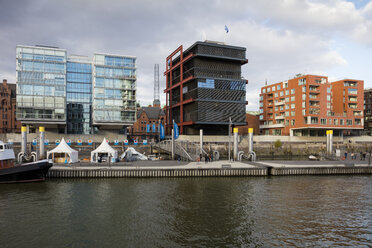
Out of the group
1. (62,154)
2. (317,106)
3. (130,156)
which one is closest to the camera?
(62,154)

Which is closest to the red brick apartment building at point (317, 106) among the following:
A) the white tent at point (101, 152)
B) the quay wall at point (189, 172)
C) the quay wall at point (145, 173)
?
the quay wall at point (189, 172)

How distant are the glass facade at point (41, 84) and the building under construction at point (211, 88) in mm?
39762

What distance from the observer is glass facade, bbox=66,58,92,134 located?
9469 centimetres

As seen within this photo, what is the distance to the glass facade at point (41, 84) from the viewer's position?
79.8m

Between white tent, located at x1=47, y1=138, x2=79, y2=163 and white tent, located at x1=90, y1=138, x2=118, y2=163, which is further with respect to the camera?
white tent, located at x1=90, y1=138, x2=118, y2=163

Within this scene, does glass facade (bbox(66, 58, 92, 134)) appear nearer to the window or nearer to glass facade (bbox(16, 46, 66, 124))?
glass facade (bbox(16, 46, 66, 124))

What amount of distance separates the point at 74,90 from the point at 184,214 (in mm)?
82064

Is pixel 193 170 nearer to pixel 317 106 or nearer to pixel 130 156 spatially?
pixel 130 156

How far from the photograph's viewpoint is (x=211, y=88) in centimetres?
9294

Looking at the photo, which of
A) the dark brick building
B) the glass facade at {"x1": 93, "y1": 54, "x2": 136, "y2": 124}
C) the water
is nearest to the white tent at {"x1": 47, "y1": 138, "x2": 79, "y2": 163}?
the water

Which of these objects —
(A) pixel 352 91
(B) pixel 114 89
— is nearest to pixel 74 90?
(B) pixel 114 89

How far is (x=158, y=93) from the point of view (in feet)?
571

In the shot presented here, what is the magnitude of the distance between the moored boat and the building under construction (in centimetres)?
5572

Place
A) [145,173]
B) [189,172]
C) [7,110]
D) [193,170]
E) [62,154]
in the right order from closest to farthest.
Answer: [145,173] → [189,172] → [193,170] → [62,154] → [7,110]
